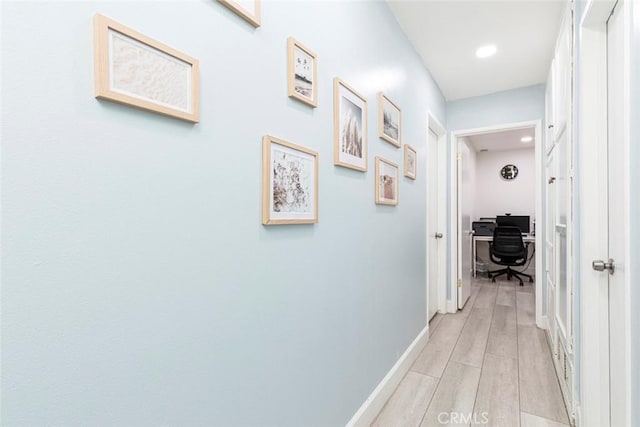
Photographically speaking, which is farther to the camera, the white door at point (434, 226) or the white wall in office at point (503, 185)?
the white wall in office at point (503, 185)

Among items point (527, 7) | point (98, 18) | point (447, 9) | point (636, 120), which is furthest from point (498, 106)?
point (98, 18)

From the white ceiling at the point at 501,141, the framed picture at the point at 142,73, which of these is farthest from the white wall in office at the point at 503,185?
the framed picture at the point at 142,73

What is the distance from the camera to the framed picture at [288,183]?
1.00 m

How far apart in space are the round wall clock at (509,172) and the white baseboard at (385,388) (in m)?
4.87

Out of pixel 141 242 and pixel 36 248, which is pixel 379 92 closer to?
pixel 141 242

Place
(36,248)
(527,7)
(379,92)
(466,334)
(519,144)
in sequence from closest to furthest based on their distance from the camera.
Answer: (36,248) → (379,92) → (527,7) → (466,334) → (519,144)

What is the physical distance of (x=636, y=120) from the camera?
903 mm

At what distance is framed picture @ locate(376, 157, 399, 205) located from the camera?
71.0 inches

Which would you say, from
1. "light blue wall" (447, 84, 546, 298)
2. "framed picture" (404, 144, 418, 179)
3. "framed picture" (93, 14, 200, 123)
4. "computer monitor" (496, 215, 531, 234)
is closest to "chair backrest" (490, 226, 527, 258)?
"computer monitor" (496, 215, 531, 234)

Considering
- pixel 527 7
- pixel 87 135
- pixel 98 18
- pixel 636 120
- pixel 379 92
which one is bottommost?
pixel 87 135

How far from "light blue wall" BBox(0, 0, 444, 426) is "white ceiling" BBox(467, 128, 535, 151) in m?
4.37

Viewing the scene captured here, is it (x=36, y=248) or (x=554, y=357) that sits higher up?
(x=36, y=248)

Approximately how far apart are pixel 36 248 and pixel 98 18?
1.48ft

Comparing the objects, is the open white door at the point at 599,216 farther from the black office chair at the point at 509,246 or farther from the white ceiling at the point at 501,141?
the black office chair at the point at 509,246
